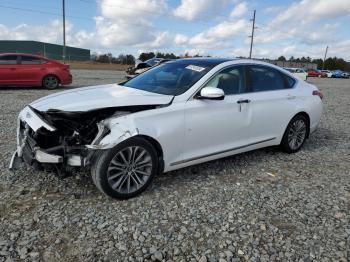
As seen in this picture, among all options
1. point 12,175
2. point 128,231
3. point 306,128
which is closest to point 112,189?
point 128,231

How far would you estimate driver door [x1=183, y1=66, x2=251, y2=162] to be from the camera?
4.22m

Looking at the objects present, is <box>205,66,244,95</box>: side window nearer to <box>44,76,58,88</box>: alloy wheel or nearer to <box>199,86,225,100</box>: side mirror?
<box>199,86,225,100</box>: side mirror

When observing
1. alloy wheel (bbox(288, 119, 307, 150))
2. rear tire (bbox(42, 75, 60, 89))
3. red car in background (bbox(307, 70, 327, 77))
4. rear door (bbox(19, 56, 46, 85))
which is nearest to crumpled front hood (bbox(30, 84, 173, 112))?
alloy wheel (bbox(288, 119, 307, 150))

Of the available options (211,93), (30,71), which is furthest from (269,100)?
(30,71)

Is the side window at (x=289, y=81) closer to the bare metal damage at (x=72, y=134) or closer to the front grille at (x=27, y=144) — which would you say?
the bare metal damage at (x=72, y=134)

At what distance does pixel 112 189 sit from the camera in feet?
12.3

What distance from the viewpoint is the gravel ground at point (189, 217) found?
9.81 ft

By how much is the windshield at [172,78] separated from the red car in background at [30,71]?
30.7ft

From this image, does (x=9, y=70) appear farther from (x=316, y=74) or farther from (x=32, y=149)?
(x=316, y=74)

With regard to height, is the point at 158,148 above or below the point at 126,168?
above

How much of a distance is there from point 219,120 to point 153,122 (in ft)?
3.38

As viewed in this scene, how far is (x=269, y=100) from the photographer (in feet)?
17.0

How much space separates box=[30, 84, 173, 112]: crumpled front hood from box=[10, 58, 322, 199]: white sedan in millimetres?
11

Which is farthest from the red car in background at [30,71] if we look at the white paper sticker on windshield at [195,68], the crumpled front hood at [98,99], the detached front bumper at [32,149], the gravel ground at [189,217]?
the white paper sticker on windshield at [195,68]
